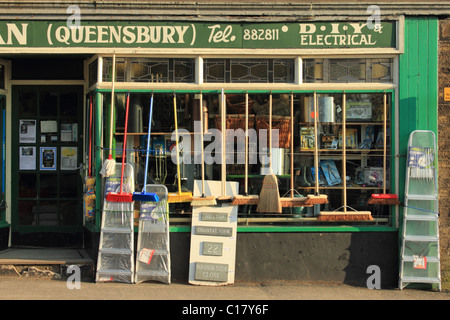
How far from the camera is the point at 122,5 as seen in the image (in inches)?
309

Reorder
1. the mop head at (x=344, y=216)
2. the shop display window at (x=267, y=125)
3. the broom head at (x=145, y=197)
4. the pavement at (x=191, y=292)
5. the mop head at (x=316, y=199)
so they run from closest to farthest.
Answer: the pavement at (x=191, y=292)
the broom head at (x=145, y=197)
the mop head at (x=316, y=199)
the mop head at (x=344, y=216)
the shop display window at (x=267, y=125)

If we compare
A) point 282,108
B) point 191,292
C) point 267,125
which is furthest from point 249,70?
point 191,292

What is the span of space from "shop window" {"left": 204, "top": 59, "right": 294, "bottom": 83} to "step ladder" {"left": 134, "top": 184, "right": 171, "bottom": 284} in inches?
70.4

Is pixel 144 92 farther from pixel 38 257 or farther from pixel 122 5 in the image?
pixel 38 257

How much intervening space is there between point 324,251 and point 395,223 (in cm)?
108

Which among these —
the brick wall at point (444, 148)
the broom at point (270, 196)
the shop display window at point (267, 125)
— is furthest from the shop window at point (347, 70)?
the broom at point (270, 196)

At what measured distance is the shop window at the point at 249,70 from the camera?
26.3 ft

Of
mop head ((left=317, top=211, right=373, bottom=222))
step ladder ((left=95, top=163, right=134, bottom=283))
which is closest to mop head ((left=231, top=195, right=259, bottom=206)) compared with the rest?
mop head ((left=317, top=211, right=373, bottom=222))

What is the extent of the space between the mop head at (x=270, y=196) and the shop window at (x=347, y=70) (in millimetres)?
1533

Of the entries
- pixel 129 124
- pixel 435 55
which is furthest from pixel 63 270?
pixel 435 55

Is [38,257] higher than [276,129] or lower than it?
lower

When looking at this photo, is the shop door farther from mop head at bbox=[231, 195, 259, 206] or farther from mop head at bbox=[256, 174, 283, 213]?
mop head at bbox=[256, 174, 283, 213]

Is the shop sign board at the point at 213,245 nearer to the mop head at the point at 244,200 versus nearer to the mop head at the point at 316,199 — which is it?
the mop head at the point at 244,200

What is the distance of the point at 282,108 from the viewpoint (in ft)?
26.4
